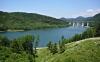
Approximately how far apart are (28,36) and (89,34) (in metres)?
46.6

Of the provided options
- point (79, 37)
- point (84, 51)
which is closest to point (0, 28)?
point (79, 37)

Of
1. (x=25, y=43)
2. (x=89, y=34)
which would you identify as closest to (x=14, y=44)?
(x=25, y=43)

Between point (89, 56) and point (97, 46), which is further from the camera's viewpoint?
point (97, 46)

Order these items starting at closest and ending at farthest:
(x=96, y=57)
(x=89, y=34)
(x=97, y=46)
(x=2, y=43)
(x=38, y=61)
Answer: (x=96, y=57) → (x=97, y=46) → (x=38, y=61) → (x=2, y=43) → (x=89, y=34)

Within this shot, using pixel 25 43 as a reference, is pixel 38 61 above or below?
below

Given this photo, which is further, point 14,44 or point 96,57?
point 14,44

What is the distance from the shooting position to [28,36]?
61.1 m

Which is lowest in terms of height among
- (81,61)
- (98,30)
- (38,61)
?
(38,61)

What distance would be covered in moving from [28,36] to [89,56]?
35014 mm

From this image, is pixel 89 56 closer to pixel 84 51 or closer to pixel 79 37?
pixel 84 51

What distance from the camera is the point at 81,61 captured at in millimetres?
30422

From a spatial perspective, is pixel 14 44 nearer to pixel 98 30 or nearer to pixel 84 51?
pixel 84 51

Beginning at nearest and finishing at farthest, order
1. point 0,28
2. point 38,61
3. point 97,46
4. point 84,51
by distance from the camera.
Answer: point 84,51 → point 97,46 → point 38,61 → point 0,28

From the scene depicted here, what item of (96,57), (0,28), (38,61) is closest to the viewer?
(96,57)
